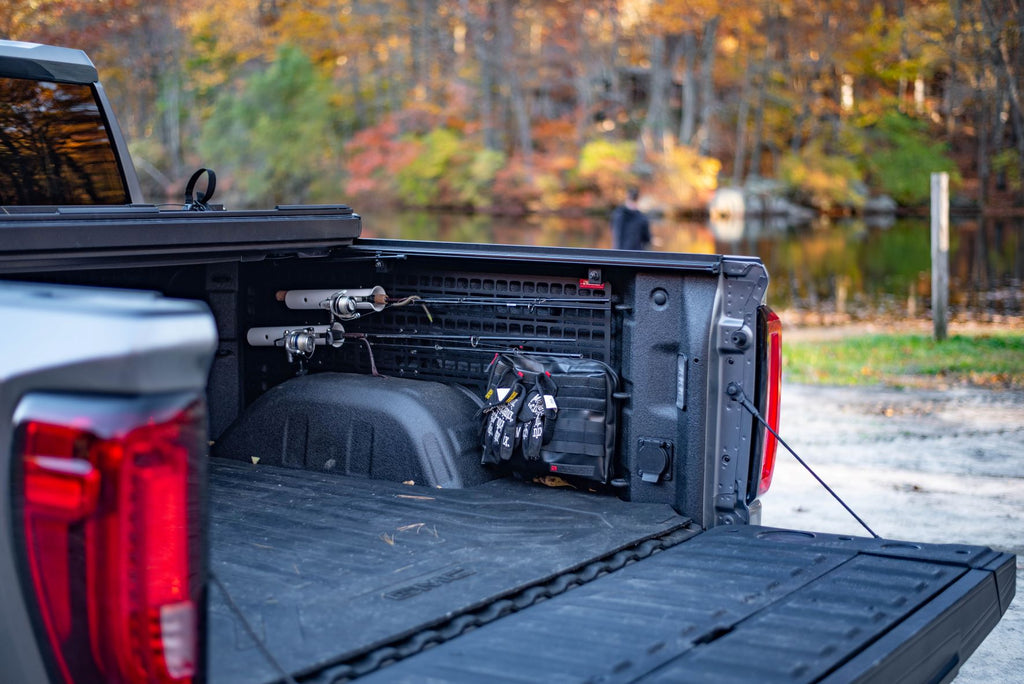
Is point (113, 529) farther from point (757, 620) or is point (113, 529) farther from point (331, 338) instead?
point (331, 338)

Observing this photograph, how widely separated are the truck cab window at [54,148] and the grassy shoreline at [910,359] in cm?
851

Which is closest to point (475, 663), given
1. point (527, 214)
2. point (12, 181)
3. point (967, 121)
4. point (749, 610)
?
point (749, 610)

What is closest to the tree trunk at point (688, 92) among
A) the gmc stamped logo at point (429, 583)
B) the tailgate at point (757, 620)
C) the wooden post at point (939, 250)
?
the wooden post at point (939, 250)

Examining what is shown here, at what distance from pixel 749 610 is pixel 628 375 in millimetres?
1293

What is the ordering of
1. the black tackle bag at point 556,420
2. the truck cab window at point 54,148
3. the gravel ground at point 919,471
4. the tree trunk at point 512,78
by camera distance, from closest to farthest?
the black tackle bag at point 556,420 < the truck cab window at point 54,148 < the gravel ground at point 919,471 < the tree trunk at point 512,78

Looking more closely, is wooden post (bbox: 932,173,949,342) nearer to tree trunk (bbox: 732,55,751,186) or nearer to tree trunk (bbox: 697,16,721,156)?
tree trunk (bbox: 732,55,751,186)

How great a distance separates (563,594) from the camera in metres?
2.72

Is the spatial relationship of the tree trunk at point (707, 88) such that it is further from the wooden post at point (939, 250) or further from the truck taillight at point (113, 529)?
the truck taillight at point (113, 529)

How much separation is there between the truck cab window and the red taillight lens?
2.82m

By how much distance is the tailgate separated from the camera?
6.93 ft

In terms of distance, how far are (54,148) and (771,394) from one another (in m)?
2.98

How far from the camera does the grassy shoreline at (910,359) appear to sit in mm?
11672

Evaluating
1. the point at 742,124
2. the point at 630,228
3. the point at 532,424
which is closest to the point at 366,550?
the point at 532,424

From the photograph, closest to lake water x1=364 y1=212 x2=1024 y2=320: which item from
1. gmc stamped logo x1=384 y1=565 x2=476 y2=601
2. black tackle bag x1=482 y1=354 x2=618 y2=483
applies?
black tackle bag x1=482 y1=354 x2=618 y2=483
